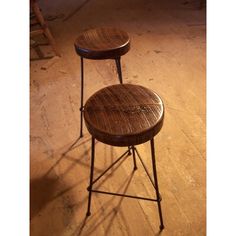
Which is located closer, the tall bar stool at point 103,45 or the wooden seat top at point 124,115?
the wooden seat top at point 124,115

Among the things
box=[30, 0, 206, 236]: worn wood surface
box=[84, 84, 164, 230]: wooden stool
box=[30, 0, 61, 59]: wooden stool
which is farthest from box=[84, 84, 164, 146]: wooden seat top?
box=[30, 0, 61, 59]: wooden stool

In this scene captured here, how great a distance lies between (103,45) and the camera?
58.6 inches

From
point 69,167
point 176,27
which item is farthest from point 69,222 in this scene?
point 176,27

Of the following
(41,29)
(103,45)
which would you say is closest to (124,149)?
(103,45)

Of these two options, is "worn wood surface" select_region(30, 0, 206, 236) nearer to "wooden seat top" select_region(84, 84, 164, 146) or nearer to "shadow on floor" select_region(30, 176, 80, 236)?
"shadow on floor" select_region(30, 176, 80, 236)

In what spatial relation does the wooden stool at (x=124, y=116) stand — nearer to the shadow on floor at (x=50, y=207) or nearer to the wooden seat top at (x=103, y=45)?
the wooden seat top at (x=103, y=45)

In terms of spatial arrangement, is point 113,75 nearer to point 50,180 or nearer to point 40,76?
point 40,76

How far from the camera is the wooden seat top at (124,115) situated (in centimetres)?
105

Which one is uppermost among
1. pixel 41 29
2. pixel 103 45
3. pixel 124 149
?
pixel 103 45

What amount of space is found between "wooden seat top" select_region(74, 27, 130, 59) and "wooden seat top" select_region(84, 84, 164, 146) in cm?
25

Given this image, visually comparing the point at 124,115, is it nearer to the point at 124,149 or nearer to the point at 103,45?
the point at 103,45

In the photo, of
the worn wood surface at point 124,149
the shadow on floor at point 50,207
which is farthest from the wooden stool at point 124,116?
the shadow on floor at point 50,207

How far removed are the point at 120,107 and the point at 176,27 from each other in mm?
2565

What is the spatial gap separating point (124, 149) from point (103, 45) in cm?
73
